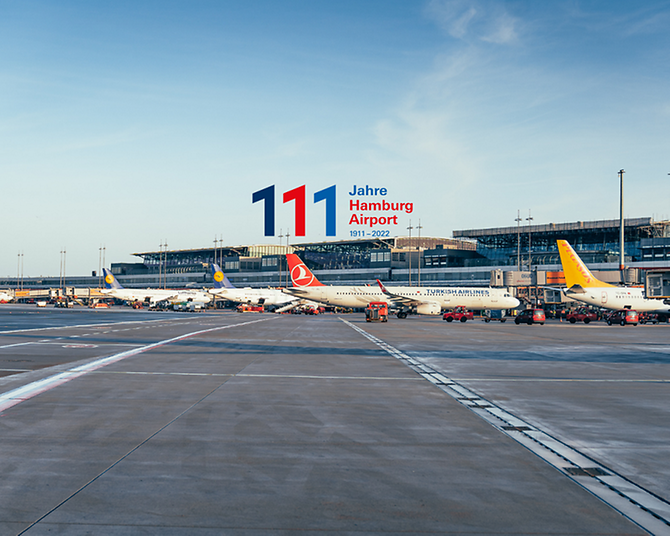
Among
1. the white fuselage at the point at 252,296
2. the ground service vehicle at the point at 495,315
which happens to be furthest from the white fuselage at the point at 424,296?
the white fuselage at the point at 252,296

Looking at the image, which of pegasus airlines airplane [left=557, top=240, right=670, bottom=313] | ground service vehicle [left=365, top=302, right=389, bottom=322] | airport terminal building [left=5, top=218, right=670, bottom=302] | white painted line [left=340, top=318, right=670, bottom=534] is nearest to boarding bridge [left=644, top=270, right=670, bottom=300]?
pegasus airlines airplane [left=557, top=240, right=670, bottom=313]

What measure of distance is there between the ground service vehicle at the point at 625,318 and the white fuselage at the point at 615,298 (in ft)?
3.07

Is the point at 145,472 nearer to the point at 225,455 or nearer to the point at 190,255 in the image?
the point at 225,455

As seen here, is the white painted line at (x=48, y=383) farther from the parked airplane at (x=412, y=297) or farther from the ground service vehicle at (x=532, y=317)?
the parked airplane at (x=412, y=297)

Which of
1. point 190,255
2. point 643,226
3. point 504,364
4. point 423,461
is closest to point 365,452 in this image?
point 423,461

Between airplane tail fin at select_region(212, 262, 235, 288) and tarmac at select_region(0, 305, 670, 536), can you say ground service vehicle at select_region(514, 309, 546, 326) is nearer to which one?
tarmac at select_region(0, 305, 670, 536)

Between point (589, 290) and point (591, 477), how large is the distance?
198ft

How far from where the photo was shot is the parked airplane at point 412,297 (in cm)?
7519

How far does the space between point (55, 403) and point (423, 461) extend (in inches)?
304

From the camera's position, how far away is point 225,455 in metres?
7.95

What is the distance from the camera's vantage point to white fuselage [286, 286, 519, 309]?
76.0m

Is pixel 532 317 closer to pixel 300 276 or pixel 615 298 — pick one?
pixel 615 298

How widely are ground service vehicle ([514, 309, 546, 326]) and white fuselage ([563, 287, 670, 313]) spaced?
3.38 metres

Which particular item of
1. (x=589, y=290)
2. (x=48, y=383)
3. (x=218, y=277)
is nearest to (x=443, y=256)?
(x=218, y=277)
